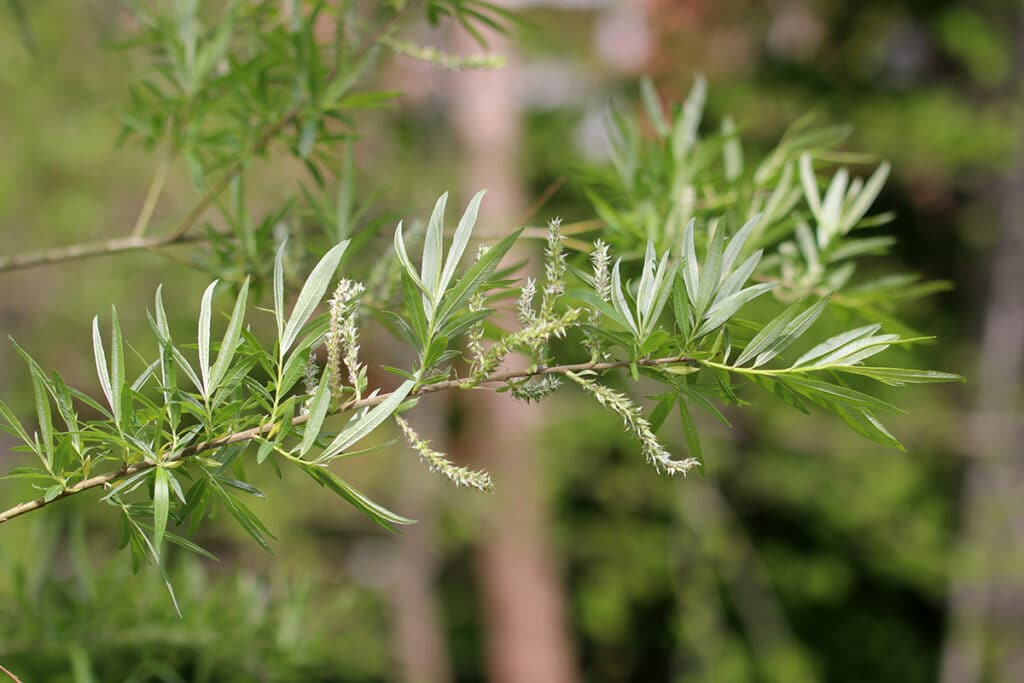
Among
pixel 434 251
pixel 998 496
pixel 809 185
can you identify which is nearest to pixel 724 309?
pixel 434 251

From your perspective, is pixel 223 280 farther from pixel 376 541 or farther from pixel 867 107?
pixel 376 541

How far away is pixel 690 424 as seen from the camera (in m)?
0.43

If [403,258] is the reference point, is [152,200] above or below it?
below

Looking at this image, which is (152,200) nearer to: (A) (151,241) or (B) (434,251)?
(A) (151,241)

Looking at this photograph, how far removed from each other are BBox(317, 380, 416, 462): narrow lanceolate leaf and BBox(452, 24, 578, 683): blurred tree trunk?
142 inches

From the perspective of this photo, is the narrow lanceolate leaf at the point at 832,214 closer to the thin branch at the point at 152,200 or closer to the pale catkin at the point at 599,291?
the pale catkin at the point at 599,291

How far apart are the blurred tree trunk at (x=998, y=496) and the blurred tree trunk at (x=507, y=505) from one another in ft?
5.60

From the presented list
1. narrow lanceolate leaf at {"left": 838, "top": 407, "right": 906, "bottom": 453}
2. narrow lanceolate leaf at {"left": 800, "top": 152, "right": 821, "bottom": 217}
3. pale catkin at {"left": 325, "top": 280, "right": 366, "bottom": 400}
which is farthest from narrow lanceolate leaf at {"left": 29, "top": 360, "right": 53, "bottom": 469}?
narrow lanceolate leaf at {"left": 800, "top": 152, "right": 821, "bottom": 217}

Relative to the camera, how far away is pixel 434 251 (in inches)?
15.2

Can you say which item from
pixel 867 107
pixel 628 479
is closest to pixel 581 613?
pixel 628 479

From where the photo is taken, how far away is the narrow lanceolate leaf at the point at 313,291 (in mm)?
391

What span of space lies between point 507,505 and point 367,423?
371 centimetres

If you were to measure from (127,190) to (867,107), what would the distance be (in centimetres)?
346

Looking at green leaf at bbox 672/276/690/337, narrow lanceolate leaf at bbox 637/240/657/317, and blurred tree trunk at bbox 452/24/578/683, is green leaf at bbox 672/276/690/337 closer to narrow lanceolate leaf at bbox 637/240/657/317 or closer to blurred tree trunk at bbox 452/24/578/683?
narrow lanceolate leaf at bbox 637/240/657/317
